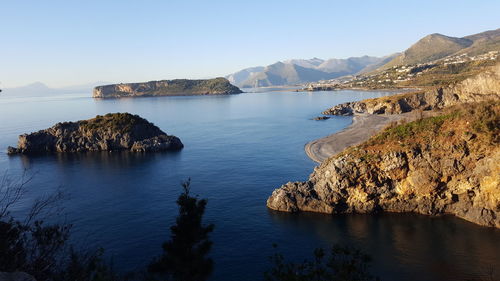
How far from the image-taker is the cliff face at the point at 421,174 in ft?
136

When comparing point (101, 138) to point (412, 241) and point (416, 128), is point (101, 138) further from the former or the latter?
point (412, 241)

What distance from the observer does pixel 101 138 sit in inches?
3912

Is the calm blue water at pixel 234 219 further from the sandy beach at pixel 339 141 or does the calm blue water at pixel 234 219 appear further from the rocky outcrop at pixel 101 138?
the rocky outcrop at pixel 101 138

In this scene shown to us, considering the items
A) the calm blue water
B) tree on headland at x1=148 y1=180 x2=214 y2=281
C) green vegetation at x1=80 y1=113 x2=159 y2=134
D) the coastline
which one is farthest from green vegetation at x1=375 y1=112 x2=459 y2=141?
green vegetation at x1=80 y1=113 x2=159 y2=134

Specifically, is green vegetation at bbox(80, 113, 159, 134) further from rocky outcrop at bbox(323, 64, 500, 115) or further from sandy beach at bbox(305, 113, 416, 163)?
rocky outcrop at bbox(323, 64, 500, 115)

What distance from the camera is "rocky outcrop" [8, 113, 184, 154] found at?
9612 centimetres

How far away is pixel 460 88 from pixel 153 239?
116m

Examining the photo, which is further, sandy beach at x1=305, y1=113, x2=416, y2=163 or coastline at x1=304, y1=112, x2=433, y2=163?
sandy beach at x1=305, y1=113, x2=416, y2=163

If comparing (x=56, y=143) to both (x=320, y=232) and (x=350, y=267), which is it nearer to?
(x=320, y=232)

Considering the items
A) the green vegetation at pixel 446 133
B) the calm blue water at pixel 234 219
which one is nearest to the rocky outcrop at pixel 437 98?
the green vegetation at pixel 446 133

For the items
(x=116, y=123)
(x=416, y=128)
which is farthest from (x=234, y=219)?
(x=116, y=123)

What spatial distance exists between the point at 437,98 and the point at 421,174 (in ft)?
317

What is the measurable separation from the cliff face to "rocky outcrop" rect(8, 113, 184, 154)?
2210 inches

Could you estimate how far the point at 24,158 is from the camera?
294ft
